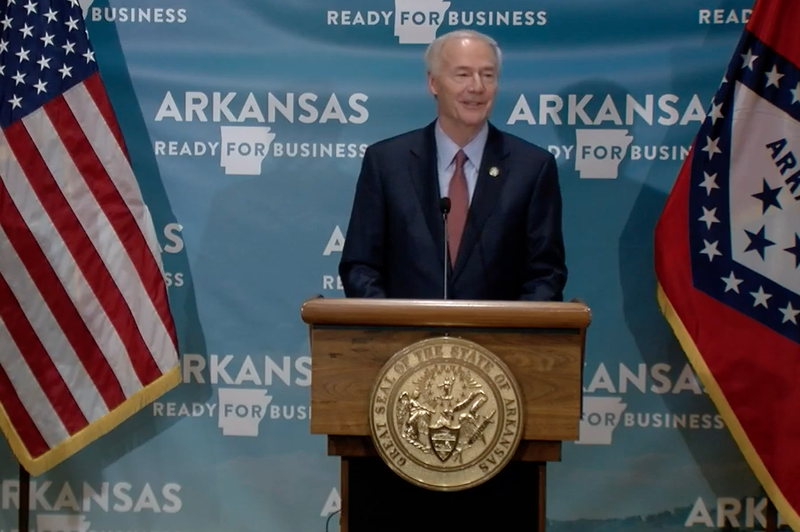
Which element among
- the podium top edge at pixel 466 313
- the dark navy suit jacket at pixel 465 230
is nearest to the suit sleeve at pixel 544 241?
the dark navy suit jacket at pixel 465 230

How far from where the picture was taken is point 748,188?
242 centimetres

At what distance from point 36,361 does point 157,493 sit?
634mm

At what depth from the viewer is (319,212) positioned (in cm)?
275

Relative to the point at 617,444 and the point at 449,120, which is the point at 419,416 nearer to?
the point at 449,120

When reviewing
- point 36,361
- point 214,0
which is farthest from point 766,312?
point 36,361

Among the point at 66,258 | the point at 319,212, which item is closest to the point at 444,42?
the point at 319,212

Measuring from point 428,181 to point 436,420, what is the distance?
725 millimetres

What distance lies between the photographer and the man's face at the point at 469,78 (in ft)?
6.73

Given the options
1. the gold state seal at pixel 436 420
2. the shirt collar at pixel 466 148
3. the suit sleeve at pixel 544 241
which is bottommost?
the gold state seal at pixel 436 420

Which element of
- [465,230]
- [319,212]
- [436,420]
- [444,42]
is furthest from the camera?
[319,212]

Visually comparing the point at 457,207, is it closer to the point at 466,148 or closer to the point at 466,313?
the point at 466,148

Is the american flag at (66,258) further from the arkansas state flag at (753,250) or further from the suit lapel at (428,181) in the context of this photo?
the arkansas state flag at (753,250)

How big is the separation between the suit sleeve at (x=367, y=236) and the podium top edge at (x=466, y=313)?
425 mm

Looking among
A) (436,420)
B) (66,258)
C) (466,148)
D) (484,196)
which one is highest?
(466,148)
